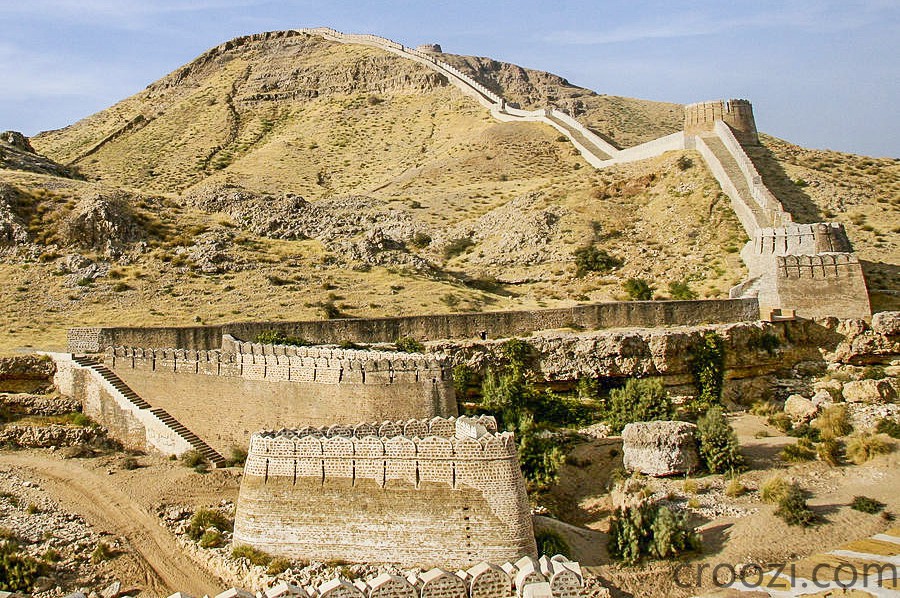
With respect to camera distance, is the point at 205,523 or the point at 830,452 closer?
the point at 205,523

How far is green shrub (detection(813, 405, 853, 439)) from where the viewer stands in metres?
21.6

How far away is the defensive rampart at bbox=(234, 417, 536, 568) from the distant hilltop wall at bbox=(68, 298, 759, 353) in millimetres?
10209

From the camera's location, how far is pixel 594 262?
123ft

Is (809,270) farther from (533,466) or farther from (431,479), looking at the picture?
(431,479)

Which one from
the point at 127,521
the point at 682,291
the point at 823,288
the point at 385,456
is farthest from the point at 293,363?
the point at 823,288

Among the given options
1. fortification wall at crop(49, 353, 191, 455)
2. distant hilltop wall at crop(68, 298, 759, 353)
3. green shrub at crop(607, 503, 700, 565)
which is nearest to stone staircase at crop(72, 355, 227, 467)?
fortification wall at crop(49, 353, 191, 455)

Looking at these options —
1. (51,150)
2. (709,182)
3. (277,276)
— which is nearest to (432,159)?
(709,182)

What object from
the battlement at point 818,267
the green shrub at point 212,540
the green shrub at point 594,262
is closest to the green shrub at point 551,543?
the green shrub at point 212,540

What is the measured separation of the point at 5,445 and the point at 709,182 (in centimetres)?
2983

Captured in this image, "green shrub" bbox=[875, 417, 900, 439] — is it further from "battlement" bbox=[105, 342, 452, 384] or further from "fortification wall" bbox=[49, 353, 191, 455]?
"fortification wall" bbox=[49, 353, 191, 455]

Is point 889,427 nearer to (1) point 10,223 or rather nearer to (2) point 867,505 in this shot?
(2) point 867,505

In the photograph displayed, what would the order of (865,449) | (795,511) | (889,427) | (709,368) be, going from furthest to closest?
1. (709,368)
2. (889,427)
3. (865,449)
4. (795,511)

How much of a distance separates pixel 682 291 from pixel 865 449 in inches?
485

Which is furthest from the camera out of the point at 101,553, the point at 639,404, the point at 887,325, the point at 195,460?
the point at 887,325
